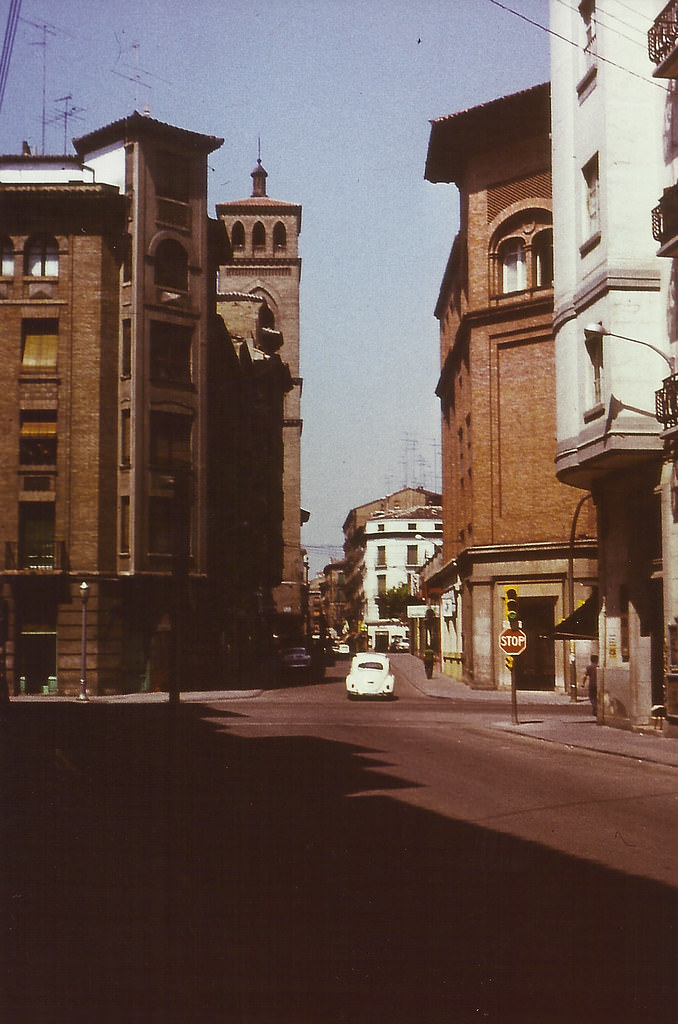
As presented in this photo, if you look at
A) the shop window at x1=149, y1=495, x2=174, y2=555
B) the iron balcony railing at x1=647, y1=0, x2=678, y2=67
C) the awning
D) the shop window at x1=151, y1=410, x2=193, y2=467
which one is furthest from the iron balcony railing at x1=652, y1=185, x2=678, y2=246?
the shop window at x1=149, y1=495, x2=174, y2=555

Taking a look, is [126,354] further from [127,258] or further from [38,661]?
[38,661]

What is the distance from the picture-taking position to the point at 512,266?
1933 inches

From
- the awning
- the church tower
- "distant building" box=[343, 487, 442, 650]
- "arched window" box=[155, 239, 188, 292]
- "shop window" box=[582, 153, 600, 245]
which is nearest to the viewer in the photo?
"shop window" box=[582, 153, 600, 245]

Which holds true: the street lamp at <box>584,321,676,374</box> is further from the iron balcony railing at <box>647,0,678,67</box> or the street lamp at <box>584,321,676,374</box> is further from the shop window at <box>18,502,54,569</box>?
the shop window at <box>18,502,54,569</box>

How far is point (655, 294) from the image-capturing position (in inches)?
1028

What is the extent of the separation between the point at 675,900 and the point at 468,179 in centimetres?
4512

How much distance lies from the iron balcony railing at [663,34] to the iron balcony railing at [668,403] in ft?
20.4

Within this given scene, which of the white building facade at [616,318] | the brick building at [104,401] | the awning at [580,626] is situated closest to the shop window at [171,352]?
the brick building at [104,401]

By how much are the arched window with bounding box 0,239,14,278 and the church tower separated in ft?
183

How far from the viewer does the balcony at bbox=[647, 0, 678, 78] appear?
23750mm

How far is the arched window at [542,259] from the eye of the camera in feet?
156

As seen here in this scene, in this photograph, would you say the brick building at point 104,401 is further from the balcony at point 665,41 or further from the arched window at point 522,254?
the balcony at point 665,41

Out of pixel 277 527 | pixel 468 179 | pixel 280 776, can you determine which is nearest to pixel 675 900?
pixel 280 776

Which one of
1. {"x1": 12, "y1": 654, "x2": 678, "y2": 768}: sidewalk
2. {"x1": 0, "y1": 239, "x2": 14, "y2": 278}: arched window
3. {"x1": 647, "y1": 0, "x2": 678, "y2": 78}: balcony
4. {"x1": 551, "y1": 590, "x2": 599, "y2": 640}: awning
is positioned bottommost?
{"x1": 12, "y1": 654, "x2": 678, "y2": 768}: sidewalk
